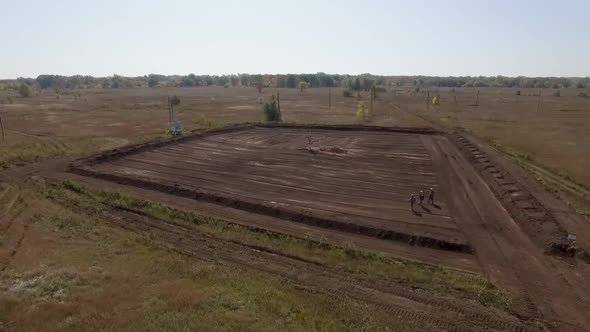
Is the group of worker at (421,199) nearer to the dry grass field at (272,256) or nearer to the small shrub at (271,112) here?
the dry grass field at (272,256)

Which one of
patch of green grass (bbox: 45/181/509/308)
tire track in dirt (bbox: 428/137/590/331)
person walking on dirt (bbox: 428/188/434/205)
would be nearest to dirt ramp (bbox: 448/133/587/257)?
tire track in dirt (bbox: 428/137/590/331)

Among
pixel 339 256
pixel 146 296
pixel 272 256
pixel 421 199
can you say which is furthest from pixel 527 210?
pixel 146 296

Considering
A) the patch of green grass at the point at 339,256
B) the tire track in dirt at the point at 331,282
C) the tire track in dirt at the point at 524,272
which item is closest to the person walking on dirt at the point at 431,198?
the tire track in dirt at the point at 524,272

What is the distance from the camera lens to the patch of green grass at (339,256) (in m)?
16.0

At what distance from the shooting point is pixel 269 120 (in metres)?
65.6

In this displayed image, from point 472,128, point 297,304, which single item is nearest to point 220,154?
point 297,304

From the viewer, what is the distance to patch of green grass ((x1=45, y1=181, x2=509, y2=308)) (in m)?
16.0

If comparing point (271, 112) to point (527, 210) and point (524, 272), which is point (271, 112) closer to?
point (527, 210)

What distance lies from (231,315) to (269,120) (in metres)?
53.6

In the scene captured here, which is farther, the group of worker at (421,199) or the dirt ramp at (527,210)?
the group of worker at (421,199)

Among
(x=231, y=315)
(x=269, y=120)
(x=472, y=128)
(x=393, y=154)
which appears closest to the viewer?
(x=231, y=315)

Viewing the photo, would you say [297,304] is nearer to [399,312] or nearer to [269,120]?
[399,312]

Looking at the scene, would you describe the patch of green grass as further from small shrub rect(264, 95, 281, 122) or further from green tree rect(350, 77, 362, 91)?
green tree rect(350, 77, 362, 91)

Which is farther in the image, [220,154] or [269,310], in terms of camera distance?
[220,154]
